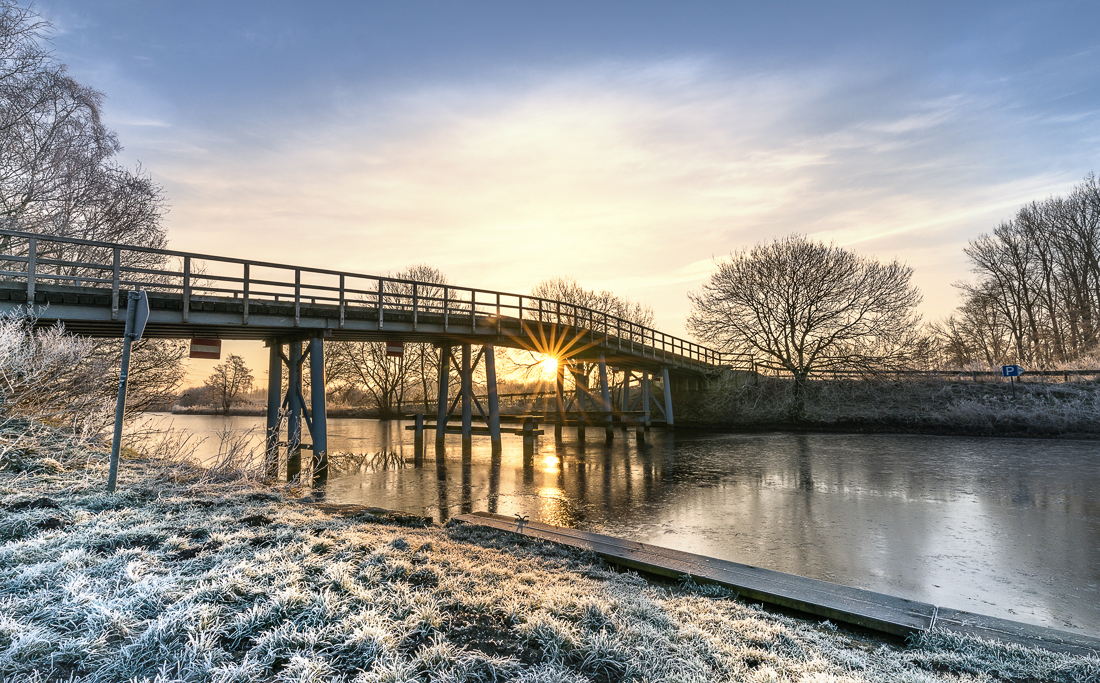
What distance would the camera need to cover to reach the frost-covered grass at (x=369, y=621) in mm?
2717

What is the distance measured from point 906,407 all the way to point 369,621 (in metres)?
30.5

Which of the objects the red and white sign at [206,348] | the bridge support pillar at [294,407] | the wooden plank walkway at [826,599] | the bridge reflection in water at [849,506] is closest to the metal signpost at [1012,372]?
the bridge reflection in water at [849,506]

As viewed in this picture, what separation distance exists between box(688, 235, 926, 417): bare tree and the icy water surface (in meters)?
9.64

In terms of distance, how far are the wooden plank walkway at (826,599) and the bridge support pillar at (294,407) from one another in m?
10.6

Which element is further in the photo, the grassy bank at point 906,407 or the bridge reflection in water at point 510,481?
the grassy bank at point 906,407

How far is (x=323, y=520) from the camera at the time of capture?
228 inches

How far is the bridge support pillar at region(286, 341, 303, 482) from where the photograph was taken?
1440 centimetres

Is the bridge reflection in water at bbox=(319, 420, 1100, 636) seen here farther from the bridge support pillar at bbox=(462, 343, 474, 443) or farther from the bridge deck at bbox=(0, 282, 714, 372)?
the bridge deck at bbox=(0, 282, 714, 372)

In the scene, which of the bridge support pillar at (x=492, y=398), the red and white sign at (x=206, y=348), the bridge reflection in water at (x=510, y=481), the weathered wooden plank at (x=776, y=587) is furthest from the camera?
the bridge support pillar at (x=492, y=398)

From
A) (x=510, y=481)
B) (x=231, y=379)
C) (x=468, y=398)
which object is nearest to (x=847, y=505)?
(x=510, y=481)

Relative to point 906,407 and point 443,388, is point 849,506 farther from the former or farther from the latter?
point 906,407

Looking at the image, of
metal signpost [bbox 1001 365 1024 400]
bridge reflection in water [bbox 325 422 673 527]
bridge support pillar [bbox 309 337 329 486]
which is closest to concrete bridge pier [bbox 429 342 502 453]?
bridge reflection in water [bbox 325 422 673 527]

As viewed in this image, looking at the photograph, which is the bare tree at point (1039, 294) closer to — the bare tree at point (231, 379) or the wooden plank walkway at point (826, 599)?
the wooden plank walkway at point (826, 599)

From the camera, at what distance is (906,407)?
88.7ft
